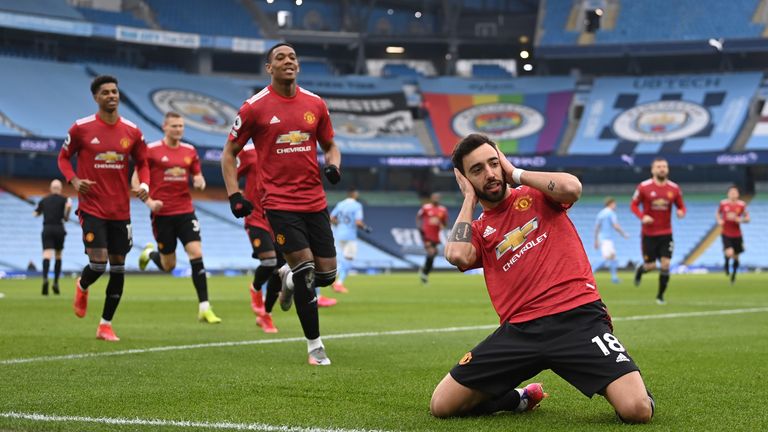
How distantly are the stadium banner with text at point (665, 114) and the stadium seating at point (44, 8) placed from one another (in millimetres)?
26038

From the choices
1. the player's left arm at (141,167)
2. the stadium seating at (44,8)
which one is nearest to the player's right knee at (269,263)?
the player's left arm at (141,167)

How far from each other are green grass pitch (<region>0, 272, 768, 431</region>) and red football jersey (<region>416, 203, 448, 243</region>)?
44.2 feet

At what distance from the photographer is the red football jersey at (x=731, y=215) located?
27.3 metres

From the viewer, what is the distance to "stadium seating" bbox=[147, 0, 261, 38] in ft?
186

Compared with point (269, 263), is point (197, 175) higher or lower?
higher

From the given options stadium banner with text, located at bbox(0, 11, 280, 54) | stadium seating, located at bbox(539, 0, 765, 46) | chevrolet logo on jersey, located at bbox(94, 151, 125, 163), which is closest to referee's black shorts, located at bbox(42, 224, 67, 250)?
chevrolet logo on jersey, located at bbox(94, 151, 125, 163)

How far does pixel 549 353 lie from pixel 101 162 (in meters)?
→ 6.34

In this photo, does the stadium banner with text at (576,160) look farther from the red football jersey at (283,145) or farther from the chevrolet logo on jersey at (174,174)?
the red football jersey at (283,145)

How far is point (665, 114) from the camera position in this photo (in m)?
53.8

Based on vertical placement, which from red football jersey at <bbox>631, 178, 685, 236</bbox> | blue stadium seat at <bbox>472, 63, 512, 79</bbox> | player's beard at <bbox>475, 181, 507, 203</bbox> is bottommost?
blue stadium seat at <bbox>472, 63, 512, 79</bbox>

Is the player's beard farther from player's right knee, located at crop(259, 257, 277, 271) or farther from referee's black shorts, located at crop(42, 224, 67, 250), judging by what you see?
referee's black shorts, located at crop(42, 224, 67, 250)

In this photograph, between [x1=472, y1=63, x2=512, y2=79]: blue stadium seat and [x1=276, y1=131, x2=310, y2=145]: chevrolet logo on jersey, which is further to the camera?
[x1=472, y1=63, x2=512, y2=79]: blue stadium seat

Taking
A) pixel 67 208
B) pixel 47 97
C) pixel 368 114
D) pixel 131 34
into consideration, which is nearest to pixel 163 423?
pixel 67 208

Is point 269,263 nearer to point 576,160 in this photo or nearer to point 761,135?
point 576,160
